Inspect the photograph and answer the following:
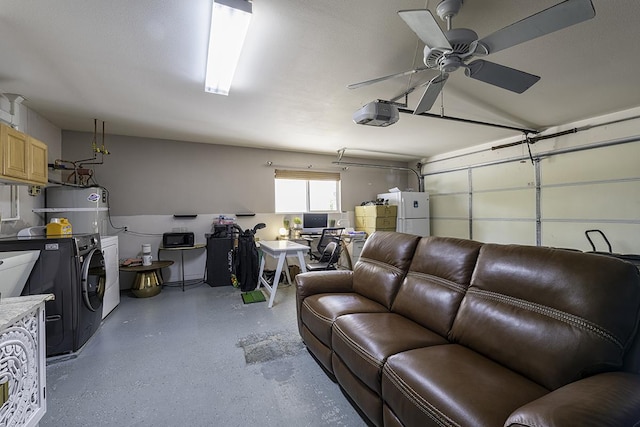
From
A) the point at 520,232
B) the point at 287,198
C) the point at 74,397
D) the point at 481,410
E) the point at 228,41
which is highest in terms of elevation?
the point at 228,41

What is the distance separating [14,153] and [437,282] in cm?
378

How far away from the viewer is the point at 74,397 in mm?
1867

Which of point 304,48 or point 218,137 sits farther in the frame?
point 218,137

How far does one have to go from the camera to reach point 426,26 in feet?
4.68

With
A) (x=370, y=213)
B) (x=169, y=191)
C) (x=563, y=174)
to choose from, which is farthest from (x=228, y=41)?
(x=563, y=174)

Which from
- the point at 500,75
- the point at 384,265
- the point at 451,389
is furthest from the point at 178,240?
the point at 500,75

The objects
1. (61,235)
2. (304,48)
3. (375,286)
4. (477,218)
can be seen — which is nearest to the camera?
(304,48)

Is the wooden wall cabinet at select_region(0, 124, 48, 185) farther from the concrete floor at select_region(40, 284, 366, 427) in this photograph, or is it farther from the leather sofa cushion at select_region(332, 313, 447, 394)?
the leather sofa cushion at select_region(332, 313, 447, 394)

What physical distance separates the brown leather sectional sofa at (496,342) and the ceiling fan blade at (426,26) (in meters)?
1.28

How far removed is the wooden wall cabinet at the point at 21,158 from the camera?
2.33 meters

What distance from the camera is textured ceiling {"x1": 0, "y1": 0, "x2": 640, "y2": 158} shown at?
1.79 m

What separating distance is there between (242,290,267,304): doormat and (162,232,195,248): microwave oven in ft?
4.43

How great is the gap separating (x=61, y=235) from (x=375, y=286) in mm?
2957

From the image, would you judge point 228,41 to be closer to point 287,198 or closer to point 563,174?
point 287,198
